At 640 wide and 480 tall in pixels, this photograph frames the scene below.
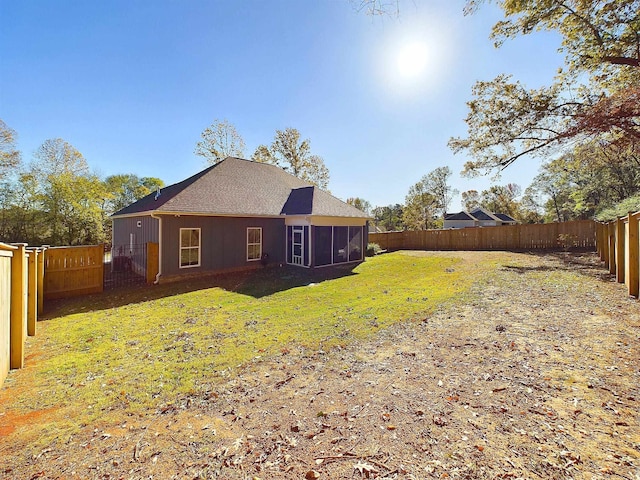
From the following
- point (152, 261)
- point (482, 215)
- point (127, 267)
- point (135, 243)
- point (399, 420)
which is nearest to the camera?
point (399, 420)

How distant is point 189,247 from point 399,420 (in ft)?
35.2

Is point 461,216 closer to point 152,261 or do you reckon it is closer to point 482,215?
point 482,215

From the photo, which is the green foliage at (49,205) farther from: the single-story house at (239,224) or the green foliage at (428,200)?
the green foliage at (428,200)

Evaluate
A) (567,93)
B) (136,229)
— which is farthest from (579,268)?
(136,229)

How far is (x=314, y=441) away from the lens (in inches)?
105

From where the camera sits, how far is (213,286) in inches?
415

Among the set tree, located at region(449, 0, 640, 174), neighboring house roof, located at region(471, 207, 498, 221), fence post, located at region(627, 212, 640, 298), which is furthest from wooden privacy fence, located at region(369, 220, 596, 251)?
neighboring house roof, located at region(471, 207, 498, 221)

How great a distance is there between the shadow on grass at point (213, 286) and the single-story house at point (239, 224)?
638 mm

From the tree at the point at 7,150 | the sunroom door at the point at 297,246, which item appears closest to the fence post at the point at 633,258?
the sunroom door at the point at 297,246

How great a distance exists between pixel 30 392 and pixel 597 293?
11282 mm

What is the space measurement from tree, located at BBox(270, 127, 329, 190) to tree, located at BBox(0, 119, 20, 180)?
18987 millimetres

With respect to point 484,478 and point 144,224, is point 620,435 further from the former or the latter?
point 144,224

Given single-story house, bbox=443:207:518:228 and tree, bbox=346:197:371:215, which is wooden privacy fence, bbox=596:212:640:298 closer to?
single-story house, bbox=443:207:518:228

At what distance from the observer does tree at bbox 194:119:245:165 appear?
27.8m
